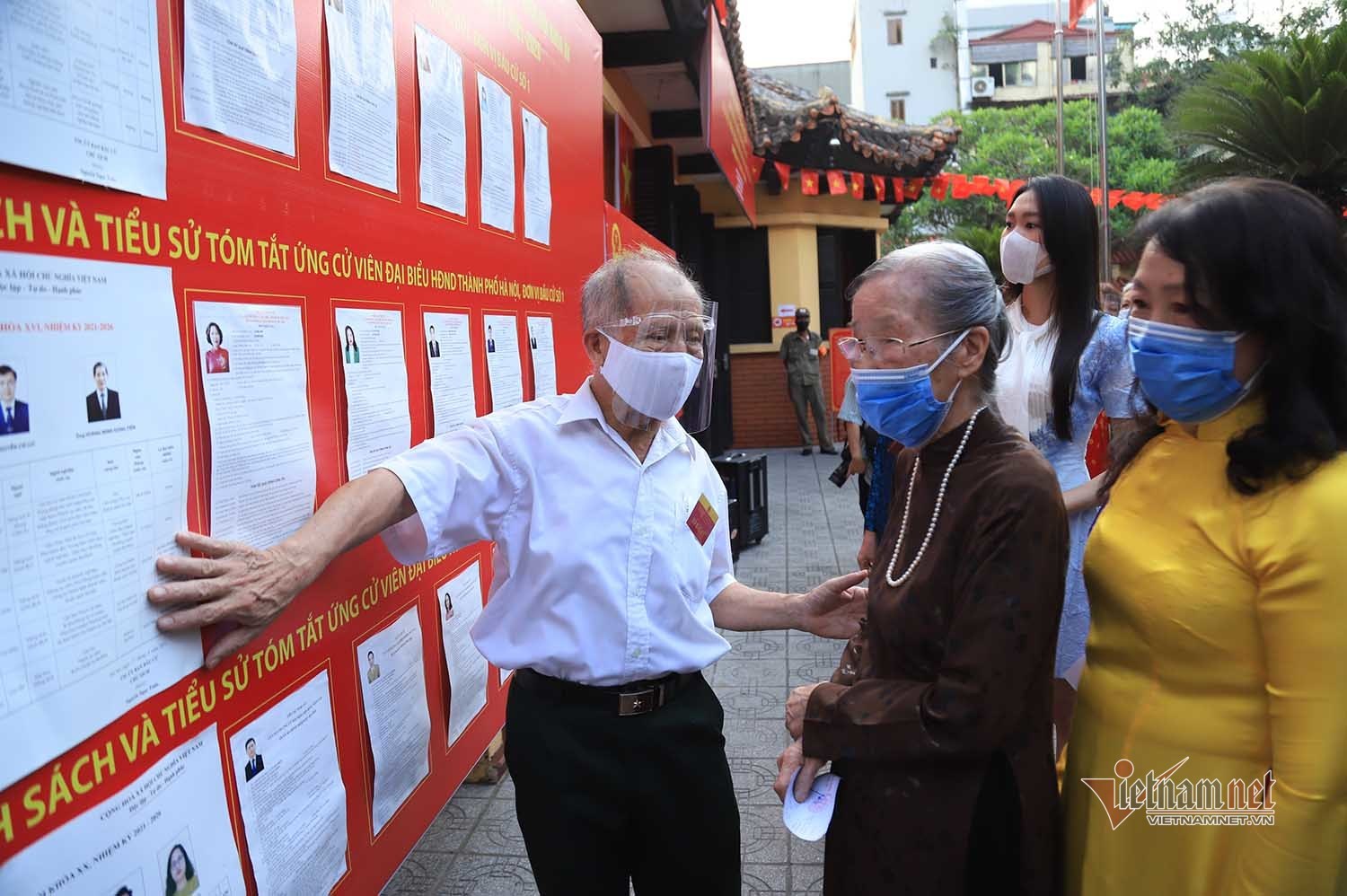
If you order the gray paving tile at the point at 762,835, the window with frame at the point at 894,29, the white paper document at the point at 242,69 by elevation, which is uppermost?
the window with frame at the point at 894,29

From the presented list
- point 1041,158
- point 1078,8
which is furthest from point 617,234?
point 1041,158

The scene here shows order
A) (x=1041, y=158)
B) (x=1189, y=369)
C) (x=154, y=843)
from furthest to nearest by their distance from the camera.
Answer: (x=1041, y=158) < (x=1189, y=369) < (x=154, y=843)

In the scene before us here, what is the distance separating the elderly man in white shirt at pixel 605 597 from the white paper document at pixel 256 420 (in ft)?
0.70

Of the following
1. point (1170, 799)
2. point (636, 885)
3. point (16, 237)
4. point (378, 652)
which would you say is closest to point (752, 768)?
point (636, 885)

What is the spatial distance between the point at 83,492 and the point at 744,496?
6.33 meters

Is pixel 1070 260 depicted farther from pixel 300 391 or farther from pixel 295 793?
pixel 295 793

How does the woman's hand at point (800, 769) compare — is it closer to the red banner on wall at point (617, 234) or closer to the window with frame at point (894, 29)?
the red banner on wall at point (617, 234)

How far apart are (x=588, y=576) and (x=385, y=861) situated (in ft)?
2.69

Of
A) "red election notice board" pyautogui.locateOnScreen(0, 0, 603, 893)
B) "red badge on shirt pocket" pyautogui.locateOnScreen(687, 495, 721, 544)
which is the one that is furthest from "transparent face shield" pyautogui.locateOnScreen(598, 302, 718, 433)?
"red election notice board" pyautogui.locateOnScreen(0, 0, 603, 893)

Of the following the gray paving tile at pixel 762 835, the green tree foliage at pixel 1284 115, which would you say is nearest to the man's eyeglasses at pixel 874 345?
the gray paving tile at pixel 762 835

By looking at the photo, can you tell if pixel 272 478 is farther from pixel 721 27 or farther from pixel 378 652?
pixel 721 27

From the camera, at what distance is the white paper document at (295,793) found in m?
1.57

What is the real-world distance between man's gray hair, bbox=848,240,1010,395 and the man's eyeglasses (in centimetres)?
3

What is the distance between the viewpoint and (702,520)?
2137mm
